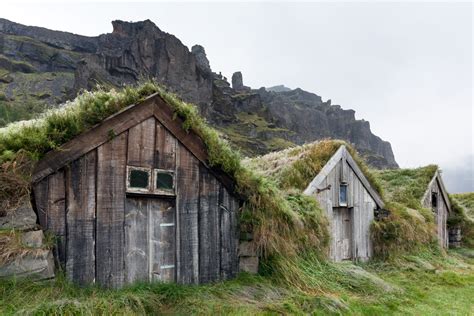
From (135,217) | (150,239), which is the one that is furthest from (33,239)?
(150,239)

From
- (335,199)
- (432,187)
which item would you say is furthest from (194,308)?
(432,187)

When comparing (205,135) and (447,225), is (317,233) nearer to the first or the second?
(205,135)

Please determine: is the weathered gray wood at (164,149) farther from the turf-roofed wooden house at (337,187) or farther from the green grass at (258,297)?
the turf-roofed wooden house at (337,187)

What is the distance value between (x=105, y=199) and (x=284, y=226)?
10.2 ft

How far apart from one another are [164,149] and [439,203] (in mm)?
Answer: 16133

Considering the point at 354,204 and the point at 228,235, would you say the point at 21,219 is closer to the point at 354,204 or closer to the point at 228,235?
the point at 228,235

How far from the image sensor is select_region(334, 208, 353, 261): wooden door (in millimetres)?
10859

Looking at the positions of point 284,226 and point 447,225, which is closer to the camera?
point 284,226

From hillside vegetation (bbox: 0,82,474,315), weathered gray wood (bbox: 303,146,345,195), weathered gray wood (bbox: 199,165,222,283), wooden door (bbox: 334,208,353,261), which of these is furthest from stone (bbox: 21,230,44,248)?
wooden door (bbox: 334,208,353,261)

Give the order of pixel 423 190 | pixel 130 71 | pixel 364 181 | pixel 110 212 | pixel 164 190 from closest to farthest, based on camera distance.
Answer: pixel 110 212
pixel 164 190
pixel 364 181
pixel 423 190
pixel 130 71

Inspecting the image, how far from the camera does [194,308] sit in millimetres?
4973

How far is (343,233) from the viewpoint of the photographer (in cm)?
1106

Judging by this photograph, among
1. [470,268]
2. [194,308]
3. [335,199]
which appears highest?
[335,199]

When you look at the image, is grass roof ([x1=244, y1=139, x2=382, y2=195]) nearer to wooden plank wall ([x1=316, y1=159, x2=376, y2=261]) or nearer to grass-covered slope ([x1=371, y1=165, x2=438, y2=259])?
wooden plank wall ([x1=316, y1=159, x2=376, y2=261])
